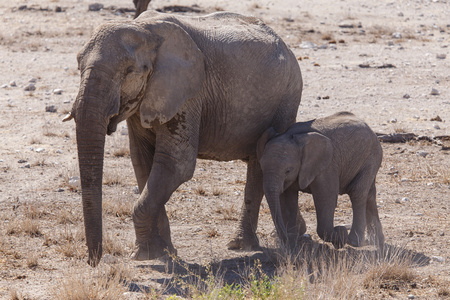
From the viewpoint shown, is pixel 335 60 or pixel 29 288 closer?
pixel 29 288

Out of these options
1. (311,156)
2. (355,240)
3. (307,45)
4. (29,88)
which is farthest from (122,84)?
(307,45)

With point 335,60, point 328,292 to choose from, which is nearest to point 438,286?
point 328,292

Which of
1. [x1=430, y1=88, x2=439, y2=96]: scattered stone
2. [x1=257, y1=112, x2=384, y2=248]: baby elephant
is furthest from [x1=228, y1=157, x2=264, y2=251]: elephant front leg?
[x1=430, y1=88, x2=439, y2=96]: scattered stone

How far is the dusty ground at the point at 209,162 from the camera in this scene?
24.2ft

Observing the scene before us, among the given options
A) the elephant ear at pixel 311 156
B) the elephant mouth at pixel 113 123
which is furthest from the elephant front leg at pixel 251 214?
the elephant mouth at pixel 113 123

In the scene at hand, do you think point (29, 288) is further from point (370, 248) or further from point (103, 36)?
point (370, 248)

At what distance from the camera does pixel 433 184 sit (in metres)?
9.91

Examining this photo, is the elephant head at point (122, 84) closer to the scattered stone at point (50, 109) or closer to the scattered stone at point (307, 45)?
the scattered stone at point (50, 109)

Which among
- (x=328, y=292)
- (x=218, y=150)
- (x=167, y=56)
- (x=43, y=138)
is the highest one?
(x=167, y=56)

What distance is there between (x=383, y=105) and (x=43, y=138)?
6.18 m

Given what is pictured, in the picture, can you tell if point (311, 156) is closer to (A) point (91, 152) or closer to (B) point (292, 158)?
(B) point (292, 158)

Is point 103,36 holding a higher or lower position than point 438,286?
higher

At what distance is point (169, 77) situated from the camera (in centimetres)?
656

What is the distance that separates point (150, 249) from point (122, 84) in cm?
163
